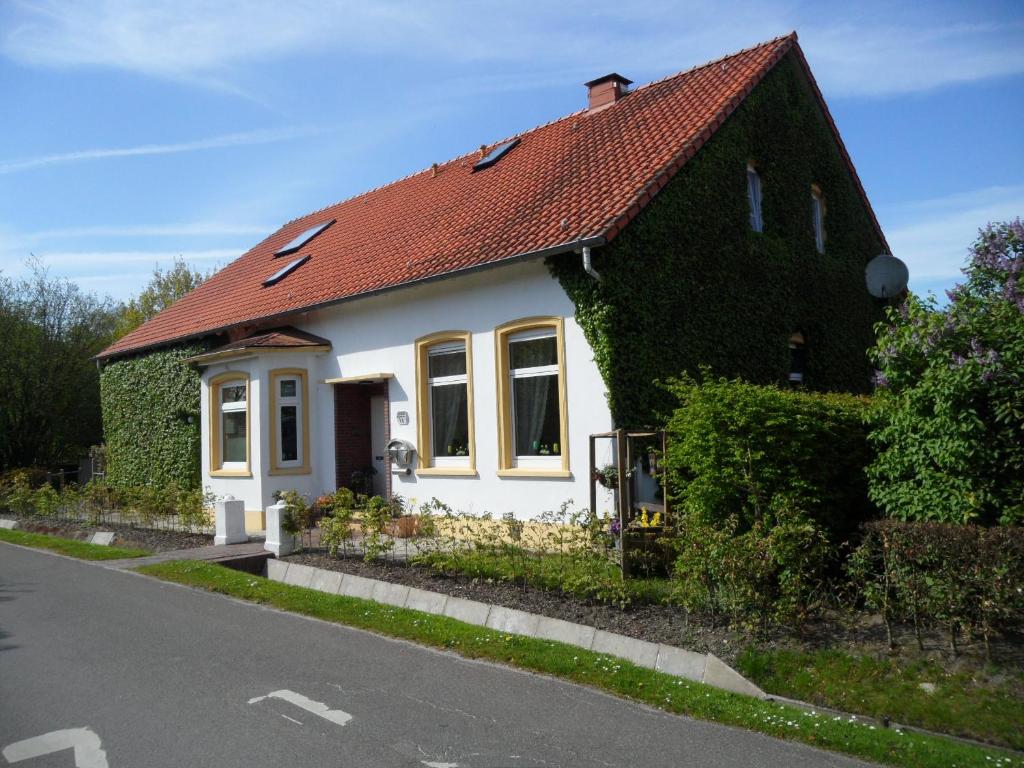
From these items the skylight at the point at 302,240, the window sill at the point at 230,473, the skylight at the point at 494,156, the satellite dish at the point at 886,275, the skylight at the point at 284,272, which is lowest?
the window sill at the point at 230,473

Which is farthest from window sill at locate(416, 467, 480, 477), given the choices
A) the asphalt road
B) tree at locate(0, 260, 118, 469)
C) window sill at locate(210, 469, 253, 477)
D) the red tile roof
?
tree at locate(0, 260, 118, 469)

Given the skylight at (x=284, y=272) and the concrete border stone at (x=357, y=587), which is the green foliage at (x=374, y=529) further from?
the skylight at (x=284, y=272)

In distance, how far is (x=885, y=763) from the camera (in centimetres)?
505

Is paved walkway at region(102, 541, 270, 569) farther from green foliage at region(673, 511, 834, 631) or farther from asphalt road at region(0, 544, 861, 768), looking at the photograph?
green foliage at region(673, 511, 834, 631)

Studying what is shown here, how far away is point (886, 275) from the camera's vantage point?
16172 mm

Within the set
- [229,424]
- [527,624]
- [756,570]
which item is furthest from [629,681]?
[229,424]

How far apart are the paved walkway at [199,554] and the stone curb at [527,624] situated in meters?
1.24

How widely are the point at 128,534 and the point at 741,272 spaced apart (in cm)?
1142

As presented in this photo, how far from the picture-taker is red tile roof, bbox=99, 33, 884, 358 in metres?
12.5

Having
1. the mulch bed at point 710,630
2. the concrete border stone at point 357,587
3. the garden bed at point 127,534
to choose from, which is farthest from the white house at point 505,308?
the concrete border stone at point 357,587

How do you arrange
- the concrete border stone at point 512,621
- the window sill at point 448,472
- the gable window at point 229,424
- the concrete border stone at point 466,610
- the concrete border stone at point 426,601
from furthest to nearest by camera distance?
the gable window at point 229,424 < the window sill at point 448,472 < the concrete border stone at point 426,601 < the concrete border stone at point 466,610 < the concrete border stone at point 512,621

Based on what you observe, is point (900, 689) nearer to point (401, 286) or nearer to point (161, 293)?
point (401, 286)

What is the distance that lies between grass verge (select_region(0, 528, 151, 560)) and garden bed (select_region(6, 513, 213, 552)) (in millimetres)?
230

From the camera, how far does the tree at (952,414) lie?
7.10 metres
